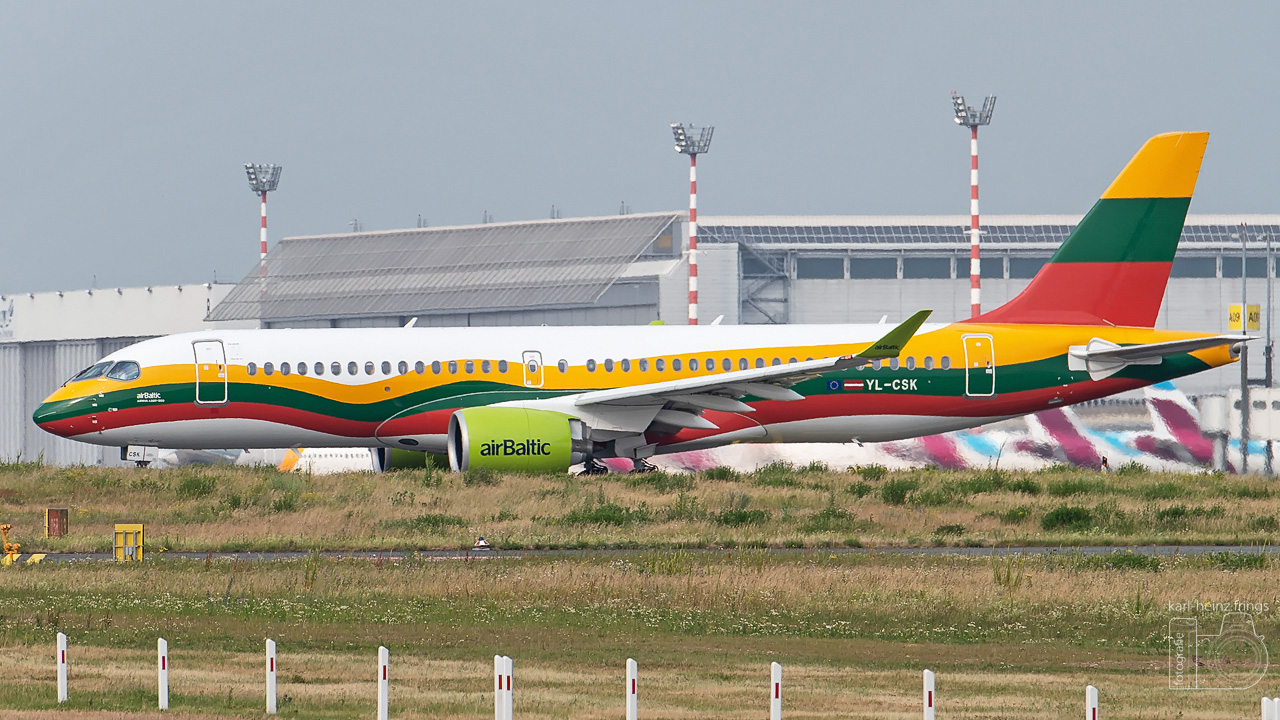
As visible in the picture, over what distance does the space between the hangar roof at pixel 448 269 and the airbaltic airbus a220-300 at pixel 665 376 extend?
189ft

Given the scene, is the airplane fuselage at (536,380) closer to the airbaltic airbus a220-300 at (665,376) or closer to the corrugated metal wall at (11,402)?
the airbaltic airbus a220-300 at (665,376)

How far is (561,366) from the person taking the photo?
128ft

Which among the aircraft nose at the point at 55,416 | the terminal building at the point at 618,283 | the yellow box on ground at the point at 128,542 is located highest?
the terminal building at the point at 618,283

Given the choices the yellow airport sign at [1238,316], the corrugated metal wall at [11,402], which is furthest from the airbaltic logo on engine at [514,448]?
the corrugated metal wall at [11,402]

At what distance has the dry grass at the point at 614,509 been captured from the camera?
1163 inches

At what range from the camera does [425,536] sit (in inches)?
1186

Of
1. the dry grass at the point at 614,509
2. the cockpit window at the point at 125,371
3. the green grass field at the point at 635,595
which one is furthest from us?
the cockpit window at the point at 125,371

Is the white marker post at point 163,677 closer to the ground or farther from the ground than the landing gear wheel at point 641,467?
closer to the ground

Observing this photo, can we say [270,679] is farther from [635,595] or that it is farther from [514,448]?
[514,448]

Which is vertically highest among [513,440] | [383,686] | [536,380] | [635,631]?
[536,380]

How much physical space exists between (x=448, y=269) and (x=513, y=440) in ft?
240

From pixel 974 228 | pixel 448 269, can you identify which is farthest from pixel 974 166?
pixel 448 269

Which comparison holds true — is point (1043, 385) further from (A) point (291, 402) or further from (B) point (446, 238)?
(B) point (446, 238)

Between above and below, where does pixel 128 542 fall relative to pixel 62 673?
above
